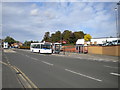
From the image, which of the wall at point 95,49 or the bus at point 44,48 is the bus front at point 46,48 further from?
the wall at point 95,49

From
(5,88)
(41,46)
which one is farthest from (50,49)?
(5,88)

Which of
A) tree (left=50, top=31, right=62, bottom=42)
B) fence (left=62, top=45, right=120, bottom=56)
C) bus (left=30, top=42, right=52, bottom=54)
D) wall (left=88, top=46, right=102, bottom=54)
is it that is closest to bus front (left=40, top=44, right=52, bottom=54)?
bus (left=30, top=42, right=52, bottom=54)

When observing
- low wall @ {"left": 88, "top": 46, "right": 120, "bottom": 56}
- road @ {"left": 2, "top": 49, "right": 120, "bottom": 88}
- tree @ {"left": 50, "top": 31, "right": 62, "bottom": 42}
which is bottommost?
road @ {"left": 2, "top": 49, "right": 120, "bottom": 88}

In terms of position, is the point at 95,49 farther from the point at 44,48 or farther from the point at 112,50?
the point at 44,48

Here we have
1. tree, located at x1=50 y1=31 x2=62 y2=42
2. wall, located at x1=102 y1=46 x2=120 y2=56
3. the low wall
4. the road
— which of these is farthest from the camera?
tree, located at x1=50 y1=31 x2=62 y2=42

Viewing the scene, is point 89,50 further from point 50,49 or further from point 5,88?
point 5,88

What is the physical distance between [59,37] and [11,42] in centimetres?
5084

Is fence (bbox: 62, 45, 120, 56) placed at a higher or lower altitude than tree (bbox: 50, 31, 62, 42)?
lower

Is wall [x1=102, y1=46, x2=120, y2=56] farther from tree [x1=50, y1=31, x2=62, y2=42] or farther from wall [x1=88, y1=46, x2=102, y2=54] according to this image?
tree [x1=50, y1=31, x2=62, y2=42]

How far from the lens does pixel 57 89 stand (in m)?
7.21

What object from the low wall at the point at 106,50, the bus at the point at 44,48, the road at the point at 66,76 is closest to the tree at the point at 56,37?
the low wall at the point at 106,50

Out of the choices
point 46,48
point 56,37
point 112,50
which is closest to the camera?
point 112,50

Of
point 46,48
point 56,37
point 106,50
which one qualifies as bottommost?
point 106,50

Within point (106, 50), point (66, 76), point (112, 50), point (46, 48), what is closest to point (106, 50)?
point (106, 50)
